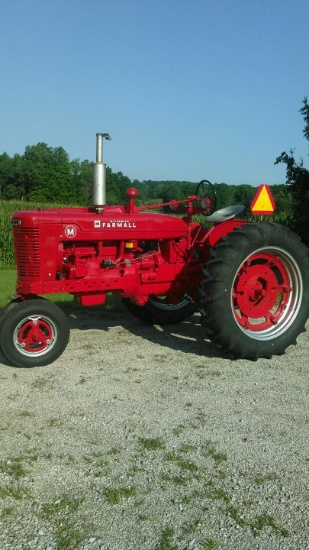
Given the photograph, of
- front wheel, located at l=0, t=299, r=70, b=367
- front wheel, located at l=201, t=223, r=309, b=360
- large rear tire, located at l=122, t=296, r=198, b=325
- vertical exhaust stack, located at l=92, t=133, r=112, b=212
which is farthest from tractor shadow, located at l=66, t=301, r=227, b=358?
vertical exhaust stack, located at l=92, t=133, r=112, b=212

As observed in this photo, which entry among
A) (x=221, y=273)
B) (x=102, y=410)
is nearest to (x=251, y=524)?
(x=102, y=410)

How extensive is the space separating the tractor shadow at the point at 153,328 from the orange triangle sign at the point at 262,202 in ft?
5.45

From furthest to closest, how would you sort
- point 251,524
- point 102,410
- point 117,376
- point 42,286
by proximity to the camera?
point 42,286, point 117,376, point 102,410, point 251,524

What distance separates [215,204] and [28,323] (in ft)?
8.28

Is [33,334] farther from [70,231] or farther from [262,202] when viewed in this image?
[262,202]

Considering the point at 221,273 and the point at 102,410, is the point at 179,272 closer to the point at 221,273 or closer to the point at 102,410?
the point at 221,273

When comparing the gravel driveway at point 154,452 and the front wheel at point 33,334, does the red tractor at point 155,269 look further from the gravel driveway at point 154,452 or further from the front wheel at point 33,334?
the gravel driveway at point 154,452

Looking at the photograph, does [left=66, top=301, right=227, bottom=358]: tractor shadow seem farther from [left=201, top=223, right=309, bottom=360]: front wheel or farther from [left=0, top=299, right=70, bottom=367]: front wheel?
[left=0, top=299, right=70, bottom=367]: front wheel

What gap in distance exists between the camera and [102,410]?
4094mm

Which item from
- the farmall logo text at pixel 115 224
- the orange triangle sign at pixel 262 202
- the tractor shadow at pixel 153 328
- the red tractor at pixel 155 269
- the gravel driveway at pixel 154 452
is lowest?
the gravel driveway at pixel 154 452

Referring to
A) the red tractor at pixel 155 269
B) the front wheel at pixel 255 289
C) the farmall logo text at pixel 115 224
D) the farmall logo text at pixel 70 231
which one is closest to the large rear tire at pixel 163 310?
the red tractor at pixel 155 269

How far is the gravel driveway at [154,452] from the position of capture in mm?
2676

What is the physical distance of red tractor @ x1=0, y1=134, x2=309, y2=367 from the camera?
5098 millimetres

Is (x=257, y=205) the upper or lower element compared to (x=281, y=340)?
upper
